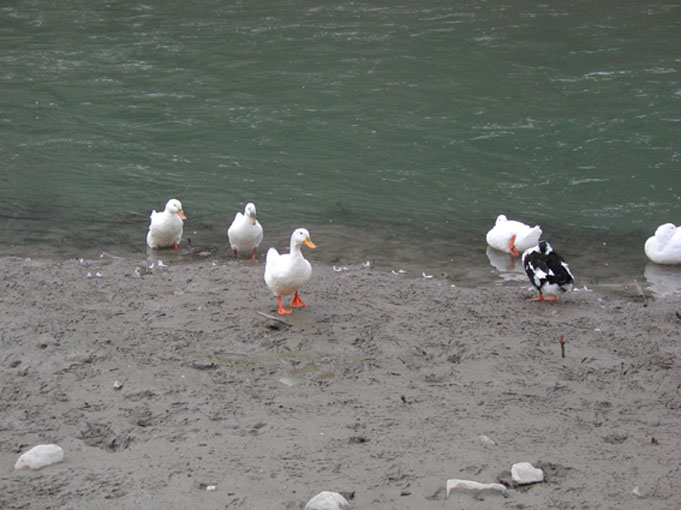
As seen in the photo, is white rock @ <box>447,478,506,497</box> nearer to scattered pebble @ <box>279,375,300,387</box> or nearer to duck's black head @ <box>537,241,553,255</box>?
scattered pebble @ <box>279,375,300,387</box>

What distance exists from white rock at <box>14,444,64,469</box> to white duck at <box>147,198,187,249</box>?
241 inches

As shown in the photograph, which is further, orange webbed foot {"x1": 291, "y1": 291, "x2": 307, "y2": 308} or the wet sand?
orange webbed foot {"x1": 291, "y1": 291, "x2": 307, "y2": 308}

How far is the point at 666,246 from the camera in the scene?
37.6 feet

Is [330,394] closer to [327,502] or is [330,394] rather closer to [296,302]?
[327,502]

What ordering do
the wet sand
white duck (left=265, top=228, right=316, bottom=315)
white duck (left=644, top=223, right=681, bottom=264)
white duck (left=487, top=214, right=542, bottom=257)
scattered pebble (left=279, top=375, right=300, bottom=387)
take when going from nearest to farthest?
1. the wet sand
2. scattered pebble (left=279, top=375, right=300, bottom=387)
3. white duck (left=265, top=228, right=316, bottom=315)
4. white duck (left=644, top=223, right=681, bottom=264)
5. white duck (left=487, top=214, right=542, bottom=257)

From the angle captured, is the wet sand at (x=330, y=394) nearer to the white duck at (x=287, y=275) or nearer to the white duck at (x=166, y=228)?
the white duck at (x=287, y=275)

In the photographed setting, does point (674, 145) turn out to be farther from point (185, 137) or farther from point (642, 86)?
point (185, 137)

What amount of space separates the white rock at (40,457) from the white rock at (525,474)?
9.67 feet

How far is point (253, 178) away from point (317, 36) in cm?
953

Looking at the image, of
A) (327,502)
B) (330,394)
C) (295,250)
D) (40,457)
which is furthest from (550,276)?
(40,457)

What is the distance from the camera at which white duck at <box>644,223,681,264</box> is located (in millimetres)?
11367

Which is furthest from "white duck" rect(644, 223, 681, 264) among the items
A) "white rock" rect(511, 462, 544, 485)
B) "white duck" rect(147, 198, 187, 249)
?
"white rock" rect(511, 462, 544, 485)

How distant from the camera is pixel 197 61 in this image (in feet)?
71.3

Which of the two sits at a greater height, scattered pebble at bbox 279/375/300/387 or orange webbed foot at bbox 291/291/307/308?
scattered pebble at bbox 279/375/300/387
